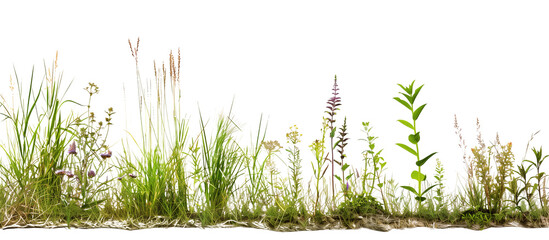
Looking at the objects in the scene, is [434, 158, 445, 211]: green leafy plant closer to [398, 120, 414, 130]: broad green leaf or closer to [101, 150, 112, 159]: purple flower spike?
[398, 120, 414, 130]: broad green leaf

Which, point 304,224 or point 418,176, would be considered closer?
point 304,224

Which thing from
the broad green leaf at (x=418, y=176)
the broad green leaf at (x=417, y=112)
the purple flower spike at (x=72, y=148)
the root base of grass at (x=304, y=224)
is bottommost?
the root base of grass at (x=304, y=224)

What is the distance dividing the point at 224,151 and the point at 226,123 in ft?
0.78

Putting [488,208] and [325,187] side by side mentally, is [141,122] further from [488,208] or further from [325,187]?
[488,208]

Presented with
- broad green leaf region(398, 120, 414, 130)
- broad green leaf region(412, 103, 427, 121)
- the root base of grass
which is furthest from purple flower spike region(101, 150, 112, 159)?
broad green leaf region(412, 103, 427, 121)

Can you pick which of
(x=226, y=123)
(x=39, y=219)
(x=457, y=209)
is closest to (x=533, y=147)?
(x=457, y=209)

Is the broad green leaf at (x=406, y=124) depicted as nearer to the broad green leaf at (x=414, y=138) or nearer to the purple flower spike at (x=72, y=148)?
the broad green leaf at (x=414, y=138)

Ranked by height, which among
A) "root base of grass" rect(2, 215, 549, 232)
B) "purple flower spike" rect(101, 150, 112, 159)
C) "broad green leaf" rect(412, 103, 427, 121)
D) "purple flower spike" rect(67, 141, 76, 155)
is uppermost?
"broad green leaf" rect(412, 103, 427, 121)

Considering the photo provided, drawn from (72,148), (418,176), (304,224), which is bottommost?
(304,224)

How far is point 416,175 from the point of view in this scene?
14.0 feet

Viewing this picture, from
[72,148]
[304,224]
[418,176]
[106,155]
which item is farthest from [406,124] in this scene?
[72,148]

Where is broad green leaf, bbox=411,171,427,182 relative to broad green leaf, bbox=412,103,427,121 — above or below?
below

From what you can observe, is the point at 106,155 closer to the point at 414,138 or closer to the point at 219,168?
the point at 219,168

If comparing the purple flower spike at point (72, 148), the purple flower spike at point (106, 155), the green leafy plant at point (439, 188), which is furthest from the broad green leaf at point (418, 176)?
the purple flower spike at point (72, 148)
